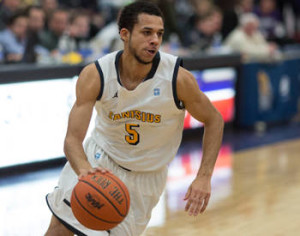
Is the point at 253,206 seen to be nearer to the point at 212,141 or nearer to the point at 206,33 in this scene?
the point at 212,141

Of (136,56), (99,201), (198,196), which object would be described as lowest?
(198,196)

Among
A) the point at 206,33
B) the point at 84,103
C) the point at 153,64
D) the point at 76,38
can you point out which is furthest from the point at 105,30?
the point at 84,103

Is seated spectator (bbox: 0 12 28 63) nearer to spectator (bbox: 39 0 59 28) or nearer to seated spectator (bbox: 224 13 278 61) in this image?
spectator (bbox: 39 0 59 28)

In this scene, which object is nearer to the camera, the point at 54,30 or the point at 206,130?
the point at 206,130

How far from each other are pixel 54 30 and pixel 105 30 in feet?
3.98

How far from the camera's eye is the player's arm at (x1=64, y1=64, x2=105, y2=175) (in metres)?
3.49

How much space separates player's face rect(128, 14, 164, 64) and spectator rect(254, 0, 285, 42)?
31.3 feet

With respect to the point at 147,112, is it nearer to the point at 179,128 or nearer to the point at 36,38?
the point at 179,128

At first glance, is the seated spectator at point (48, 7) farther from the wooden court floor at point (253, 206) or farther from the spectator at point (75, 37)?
the wooden court floor at point (253, 206)

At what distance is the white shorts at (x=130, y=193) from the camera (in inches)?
148

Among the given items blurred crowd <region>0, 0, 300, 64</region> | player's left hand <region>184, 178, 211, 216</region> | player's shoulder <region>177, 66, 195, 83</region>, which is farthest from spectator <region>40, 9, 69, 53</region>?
player's left hand <region>184, 178, 211, 216</region>

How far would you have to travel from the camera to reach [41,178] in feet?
23.2

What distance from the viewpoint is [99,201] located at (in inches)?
130

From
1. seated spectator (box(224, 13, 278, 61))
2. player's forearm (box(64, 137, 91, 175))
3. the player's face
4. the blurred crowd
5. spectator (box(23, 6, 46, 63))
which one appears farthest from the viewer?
seated spectator (box(224, 13, 278, 61))
